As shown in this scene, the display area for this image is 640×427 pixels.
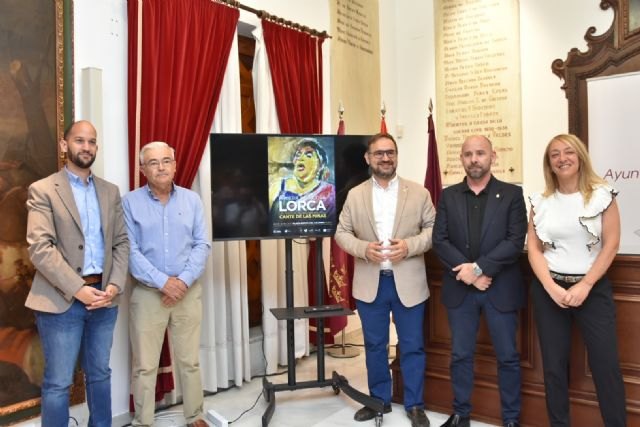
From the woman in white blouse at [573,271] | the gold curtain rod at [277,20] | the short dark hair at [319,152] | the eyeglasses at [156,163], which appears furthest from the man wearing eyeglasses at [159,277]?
the woman in white blouse at [573,271]

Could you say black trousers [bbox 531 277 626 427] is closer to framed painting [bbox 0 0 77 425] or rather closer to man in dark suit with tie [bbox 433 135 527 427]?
man in dark suit with tie [bbox 433 135 527 427]

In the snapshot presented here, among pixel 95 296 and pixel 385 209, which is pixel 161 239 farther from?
pixel 385 209

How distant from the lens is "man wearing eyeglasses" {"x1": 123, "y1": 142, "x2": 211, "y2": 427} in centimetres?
292

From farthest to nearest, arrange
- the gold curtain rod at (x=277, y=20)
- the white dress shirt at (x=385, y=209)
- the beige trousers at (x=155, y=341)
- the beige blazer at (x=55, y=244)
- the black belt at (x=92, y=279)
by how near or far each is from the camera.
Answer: the gold curtain rod at (x=277, y=20) < the white dress shirt at (x=385, y=209) < the beige trousers at (x=155, y=341) < the black belt at (x=92, y=279) < the beige blazer at (x=55, y=244)

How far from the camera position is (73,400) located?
3.01 m

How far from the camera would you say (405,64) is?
5.99m

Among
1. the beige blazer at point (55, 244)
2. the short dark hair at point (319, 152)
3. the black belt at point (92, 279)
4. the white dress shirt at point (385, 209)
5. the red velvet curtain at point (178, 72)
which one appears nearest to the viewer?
the beige blazer at point (55, 244)

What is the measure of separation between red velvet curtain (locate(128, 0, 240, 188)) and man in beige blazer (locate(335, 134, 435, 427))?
1.13 metres

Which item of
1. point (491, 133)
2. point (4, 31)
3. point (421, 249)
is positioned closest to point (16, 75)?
point (4, 31)

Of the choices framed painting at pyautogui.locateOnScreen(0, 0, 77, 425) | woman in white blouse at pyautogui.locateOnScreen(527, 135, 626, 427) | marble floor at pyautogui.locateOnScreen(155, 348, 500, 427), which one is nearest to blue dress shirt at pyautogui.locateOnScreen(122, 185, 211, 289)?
framed painting at pyautogui.locateOnScreen(0, 0, 77, 425)

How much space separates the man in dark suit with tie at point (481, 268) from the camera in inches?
112

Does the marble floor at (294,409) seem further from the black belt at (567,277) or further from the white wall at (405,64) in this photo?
the black belt at (567,277)

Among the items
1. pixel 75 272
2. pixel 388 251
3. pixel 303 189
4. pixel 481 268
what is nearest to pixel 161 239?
pixel 75 272

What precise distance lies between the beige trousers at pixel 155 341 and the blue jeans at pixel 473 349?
140 cm
